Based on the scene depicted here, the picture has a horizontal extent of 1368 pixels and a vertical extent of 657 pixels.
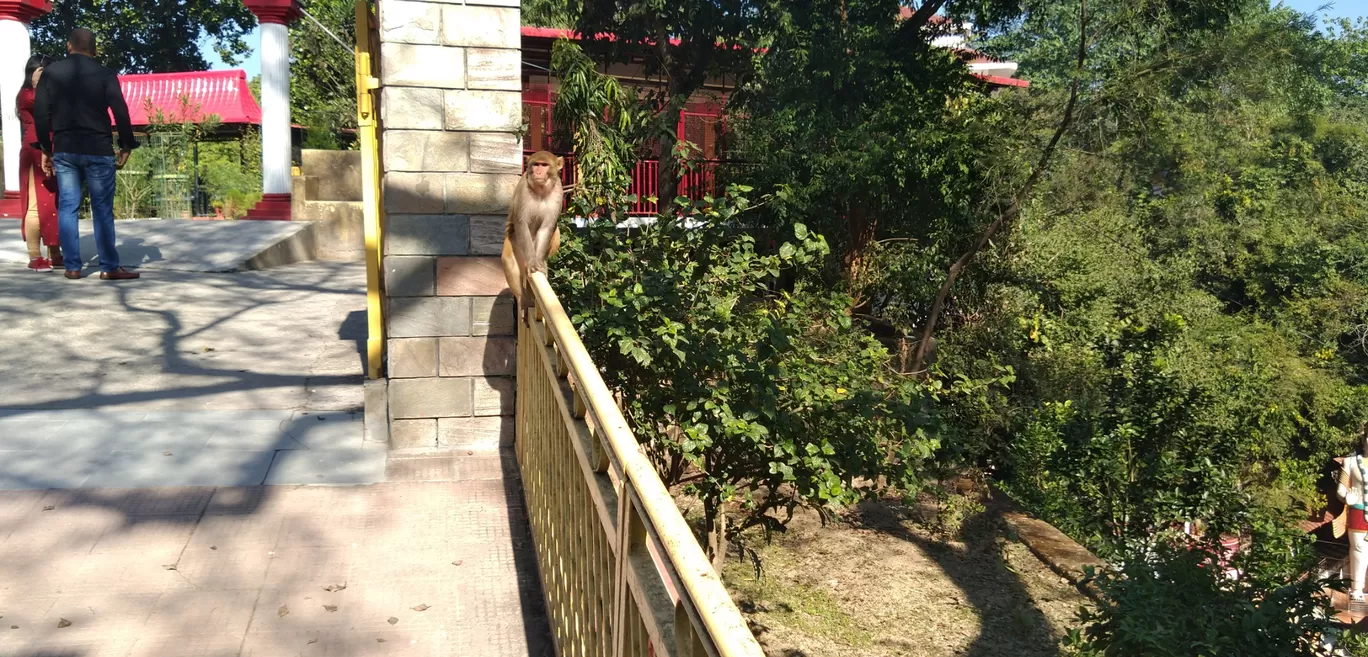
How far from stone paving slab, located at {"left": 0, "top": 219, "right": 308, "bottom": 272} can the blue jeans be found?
37.6 inches

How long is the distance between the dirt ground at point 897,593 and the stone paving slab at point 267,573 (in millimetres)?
2435

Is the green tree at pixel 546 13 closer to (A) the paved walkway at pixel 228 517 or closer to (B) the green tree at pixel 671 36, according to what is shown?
(B) the green tree at pixel 671 36

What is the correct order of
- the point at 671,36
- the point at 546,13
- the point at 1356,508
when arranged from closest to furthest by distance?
the point at 1356,508 → the point at 671,36 → the point at 546,13

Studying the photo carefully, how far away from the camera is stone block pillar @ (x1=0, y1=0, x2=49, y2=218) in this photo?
555 inches

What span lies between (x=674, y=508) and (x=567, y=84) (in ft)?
19.3

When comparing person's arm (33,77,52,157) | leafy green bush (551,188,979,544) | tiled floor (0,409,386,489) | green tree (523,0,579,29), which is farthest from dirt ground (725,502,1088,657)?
green tree (523,0,579,29)

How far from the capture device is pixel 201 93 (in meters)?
26.6

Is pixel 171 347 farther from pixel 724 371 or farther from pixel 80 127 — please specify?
pixel 724 371

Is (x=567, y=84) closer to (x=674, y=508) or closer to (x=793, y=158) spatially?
(x=793, y=158)

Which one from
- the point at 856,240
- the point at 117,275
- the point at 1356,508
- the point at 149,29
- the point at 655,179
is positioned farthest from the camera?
the point at 149,29

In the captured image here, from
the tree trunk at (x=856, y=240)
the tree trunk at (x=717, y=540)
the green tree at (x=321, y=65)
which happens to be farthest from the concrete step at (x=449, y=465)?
the green tree at (x=321, y=65)

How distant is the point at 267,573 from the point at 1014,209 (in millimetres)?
9492

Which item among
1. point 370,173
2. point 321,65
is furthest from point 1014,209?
point 321,65

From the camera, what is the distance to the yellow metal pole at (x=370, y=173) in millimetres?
5126
